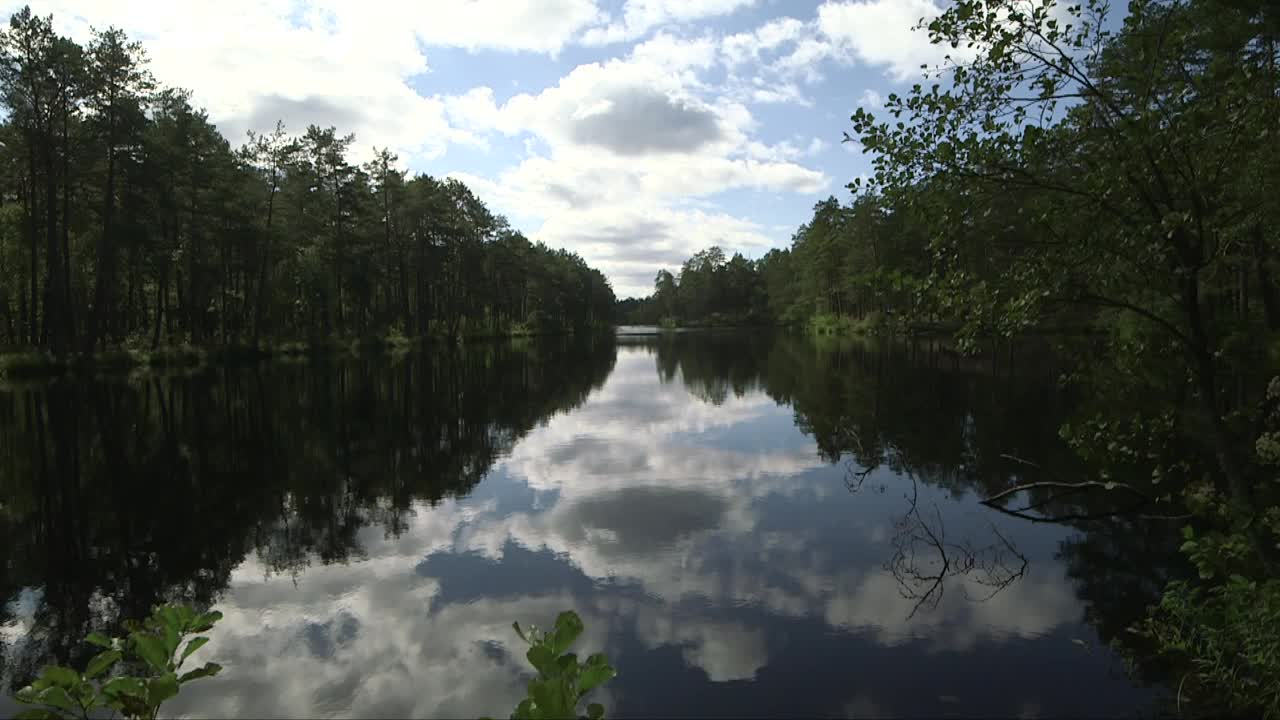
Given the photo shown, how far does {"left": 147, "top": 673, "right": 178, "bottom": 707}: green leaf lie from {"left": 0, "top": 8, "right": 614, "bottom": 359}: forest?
129 ft

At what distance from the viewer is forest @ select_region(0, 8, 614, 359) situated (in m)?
35.0

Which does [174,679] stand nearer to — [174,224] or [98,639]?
[98,639]

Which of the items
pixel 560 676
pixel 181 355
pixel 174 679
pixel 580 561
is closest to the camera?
pixel 560 676

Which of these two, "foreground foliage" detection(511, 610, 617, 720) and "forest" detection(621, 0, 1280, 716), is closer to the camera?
"foreground foliage" detection(511, 610, 617, 720)

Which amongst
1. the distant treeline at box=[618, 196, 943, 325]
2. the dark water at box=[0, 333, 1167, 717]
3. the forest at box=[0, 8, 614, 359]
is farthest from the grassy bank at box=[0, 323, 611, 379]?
the distant treeline at box=[618, 196, 943, 325]

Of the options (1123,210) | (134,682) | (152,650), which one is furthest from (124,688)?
(1123,210)

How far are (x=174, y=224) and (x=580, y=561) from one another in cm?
4592

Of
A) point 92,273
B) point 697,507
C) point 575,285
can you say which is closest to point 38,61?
point 92,273

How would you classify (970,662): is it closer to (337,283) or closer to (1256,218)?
(1256,218)

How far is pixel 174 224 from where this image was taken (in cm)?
4434

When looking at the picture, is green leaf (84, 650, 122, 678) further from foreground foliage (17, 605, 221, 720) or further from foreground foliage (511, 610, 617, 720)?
foreground foliage (511, 610, 617, 720)

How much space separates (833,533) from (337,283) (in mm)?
59533

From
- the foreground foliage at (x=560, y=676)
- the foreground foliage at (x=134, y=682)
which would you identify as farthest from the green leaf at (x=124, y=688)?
the foreground foliage at (x=560, y=676)

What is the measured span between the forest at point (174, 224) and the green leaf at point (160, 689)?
129 feet
